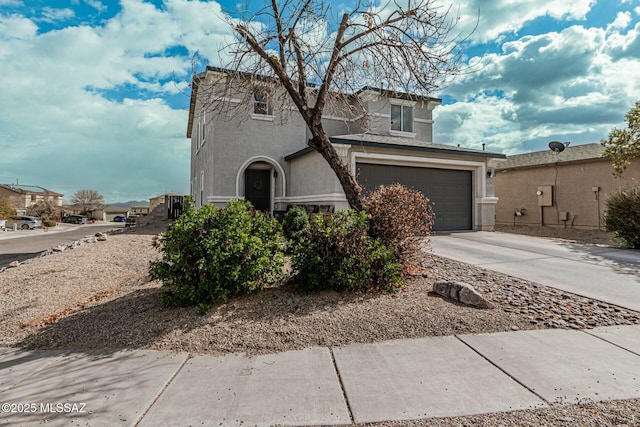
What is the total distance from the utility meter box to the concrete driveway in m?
8.01

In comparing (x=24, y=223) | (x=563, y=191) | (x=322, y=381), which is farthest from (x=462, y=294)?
(x=24, y=223)

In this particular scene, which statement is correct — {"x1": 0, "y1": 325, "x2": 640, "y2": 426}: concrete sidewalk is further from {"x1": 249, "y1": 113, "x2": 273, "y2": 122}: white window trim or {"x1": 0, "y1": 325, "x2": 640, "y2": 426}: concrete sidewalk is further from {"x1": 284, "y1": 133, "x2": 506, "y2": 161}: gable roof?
{"x1": 249, "y1": 113, "x2": 273, "y2": 122}: white window trim

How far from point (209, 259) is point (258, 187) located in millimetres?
11459

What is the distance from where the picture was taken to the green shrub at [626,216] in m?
9.65

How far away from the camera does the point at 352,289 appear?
498 centimetres

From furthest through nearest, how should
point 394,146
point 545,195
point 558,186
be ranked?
1. point 545,195
2. point 558,186
3. point 394,146

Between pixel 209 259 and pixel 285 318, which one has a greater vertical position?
pixel 209 259

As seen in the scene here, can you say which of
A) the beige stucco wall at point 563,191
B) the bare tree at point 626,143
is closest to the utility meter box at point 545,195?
the beige stucco wall at point 563,191

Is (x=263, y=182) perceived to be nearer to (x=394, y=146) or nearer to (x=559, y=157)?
(x=394, y=146)

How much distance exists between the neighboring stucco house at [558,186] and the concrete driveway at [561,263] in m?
7.51

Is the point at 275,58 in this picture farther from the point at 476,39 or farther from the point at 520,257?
the point at 520,257

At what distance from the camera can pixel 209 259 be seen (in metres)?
4.32

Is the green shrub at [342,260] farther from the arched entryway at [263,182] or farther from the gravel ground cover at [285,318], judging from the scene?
the arched entryway at [263,182]

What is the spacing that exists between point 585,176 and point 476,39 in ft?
44.8
